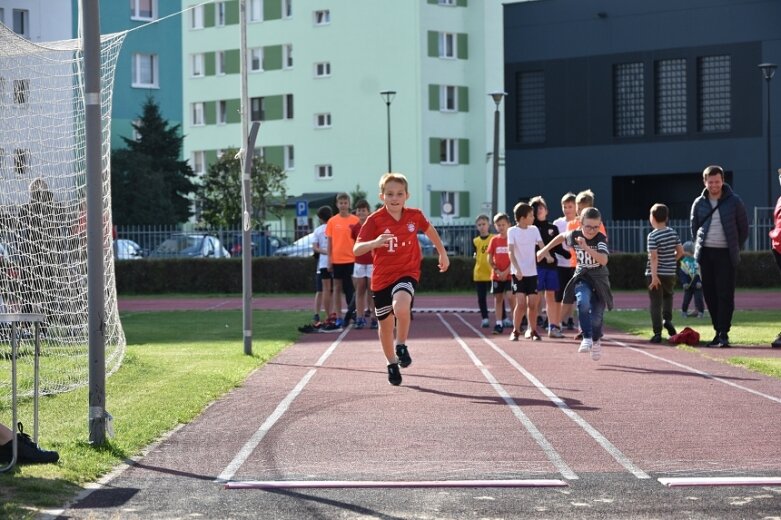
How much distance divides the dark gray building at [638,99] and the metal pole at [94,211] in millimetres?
50965

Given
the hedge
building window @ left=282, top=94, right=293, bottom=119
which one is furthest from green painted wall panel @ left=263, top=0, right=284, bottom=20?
Result: the hedge

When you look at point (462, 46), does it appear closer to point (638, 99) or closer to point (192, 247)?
point (638, 99)

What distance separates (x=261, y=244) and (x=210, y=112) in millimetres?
39138

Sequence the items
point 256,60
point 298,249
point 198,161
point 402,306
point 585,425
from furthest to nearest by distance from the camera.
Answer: point 198,161 → point 256,60 → point 298,249 → point 402,306 → point 585,425

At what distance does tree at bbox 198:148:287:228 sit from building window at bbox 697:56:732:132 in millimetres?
19155

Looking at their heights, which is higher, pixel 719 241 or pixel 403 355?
pixel 719 241

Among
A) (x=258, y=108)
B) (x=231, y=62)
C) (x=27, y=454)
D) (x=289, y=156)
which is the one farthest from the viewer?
(x=231, y=62)

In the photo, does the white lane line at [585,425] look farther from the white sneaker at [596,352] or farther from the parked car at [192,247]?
the parked car at [192,247]

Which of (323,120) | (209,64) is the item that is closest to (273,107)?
(323,120)

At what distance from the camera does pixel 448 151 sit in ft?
241

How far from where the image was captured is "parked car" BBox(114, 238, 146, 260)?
38.2 meters

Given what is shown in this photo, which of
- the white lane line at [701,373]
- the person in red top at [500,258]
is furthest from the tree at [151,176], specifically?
the white lane line at [701,373]

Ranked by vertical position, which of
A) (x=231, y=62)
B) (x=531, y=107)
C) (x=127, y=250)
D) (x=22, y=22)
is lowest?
(x=127, y=250)

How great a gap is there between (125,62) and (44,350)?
58516mm
